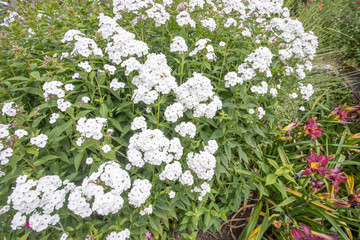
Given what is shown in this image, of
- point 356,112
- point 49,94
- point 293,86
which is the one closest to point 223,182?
point 293,86

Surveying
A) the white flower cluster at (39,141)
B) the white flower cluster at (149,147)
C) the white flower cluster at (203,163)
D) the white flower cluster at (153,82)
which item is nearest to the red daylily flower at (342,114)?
the white flower cluster at (203,163)

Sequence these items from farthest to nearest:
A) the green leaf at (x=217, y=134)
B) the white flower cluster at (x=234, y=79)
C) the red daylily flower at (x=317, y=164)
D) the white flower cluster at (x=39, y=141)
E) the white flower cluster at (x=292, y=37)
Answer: the white flower cluster at (x=292, y=37)
the green leaf at (x=217, y=134)
the white flower cluster at (x=234, y=79)
the red daylily flower at (x=317, y=164)
the white flower cluster at (x=39, y=141)

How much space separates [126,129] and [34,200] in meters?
1.22

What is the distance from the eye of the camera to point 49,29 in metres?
3.07

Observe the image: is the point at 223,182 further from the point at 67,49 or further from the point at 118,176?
the point at 67,49

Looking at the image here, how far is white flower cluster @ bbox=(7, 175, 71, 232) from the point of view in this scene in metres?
1.95

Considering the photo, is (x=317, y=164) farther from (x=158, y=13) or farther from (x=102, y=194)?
(x=158, y=13)

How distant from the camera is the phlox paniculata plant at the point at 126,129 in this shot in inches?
84.7

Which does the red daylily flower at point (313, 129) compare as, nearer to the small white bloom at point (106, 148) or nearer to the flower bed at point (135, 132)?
the flower bed at point (135, 132)

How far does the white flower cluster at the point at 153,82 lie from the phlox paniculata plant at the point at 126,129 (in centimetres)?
1

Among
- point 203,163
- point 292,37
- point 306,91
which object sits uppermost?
point 292,37

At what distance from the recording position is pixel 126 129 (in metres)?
2.78

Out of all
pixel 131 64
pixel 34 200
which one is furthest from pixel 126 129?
pixel 34 200

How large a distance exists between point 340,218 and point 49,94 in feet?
14.1
